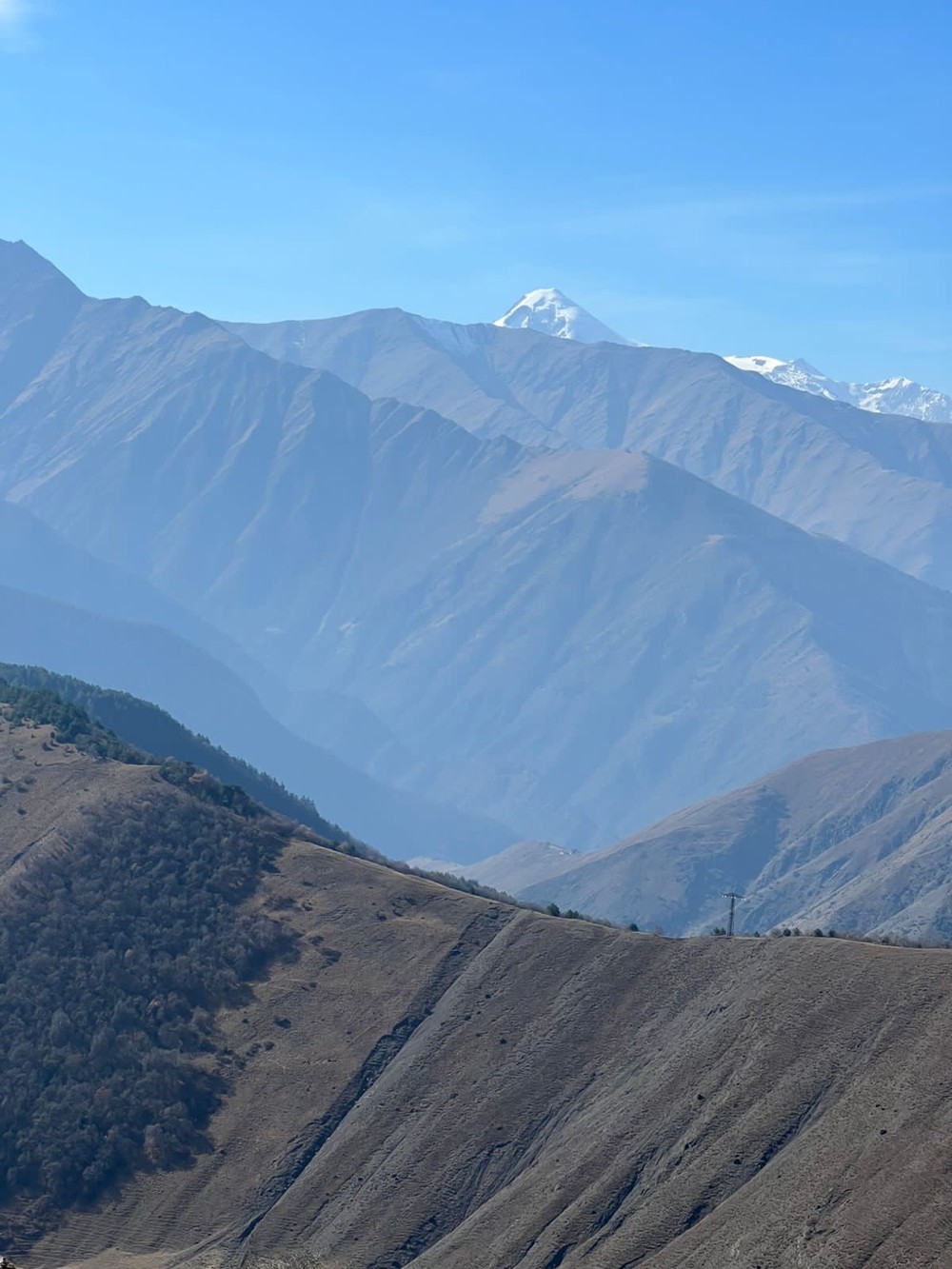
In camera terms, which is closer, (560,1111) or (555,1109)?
(560,1111)

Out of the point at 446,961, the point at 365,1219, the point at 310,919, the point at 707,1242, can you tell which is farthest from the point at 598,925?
the point at 707,1242

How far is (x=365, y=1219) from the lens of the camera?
A: 342 ft

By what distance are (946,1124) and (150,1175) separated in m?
44.7

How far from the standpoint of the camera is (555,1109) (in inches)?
4353

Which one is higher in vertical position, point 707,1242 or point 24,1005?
point 707,1242

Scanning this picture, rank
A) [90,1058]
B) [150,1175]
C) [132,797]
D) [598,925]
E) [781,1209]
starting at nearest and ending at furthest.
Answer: [781,1209] → [150,1175] → [90,1058] → [598,925] → [132,797]

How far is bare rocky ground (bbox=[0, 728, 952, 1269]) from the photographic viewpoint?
302 feet

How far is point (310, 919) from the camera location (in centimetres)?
13450

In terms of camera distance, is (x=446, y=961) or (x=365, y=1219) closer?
(x=365, y=1219)

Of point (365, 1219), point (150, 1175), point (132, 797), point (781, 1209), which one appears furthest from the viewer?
point (132, 797)

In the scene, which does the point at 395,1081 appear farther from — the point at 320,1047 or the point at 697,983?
the point at 697,983

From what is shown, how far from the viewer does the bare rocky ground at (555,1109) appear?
92.0 meters

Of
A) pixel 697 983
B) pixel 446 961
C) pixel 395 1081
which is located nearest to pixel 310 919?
pixel 446 961

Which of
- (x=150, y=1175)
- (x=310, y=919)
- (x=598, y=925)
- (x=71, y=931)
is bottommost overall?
(x=150, y=1175)
